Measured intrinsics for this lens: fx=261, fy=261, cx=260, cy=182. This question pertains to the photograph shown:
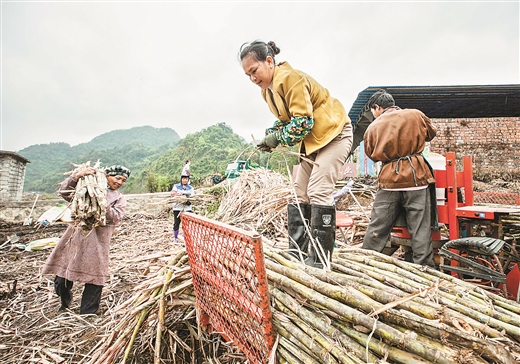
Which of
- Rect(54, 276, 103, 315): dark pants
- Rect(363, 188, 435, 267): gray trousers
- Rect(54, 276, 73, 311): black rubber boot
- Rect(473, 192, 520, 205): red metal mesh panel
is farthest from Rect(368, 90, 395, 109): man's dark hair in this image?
Rect(473, 192, 520, 205): red metal mesh panel

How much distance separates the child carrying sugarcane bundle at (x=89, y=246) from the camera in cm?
265

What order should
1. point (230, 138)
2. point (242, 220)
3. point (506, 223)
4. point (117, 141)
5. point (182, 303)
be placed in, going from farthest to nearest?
1. point (117, 141)
2. point (230, 138)
3. point (242, 220)
4. point (506, 223)
5. point (182, 303)

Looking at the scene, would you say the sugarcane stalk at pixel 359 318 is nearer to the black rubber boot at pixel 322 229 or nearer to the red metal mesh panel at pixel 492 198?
the black rubber boot at pixel 322 229

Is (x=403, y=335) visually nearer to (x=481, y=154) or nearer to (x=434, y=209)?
(x=434, y=209)

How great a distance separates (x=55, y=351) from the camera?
2.27 meters

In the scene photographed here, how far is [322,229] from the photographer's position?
186 cm

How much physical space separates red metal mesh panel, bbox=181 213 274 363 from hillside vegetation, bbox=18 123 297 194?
6.76 metres

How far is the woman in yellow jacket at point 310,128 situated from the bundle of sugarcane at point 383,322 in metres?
0.55

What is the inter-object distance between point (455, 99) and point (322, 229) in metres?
11.2

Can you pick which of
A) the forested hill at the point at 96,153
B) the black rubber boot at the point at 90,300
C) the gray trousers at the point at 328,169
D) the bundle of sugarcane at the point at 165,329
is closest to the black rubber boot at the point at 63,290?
the black rubber boot at the point at 90,300

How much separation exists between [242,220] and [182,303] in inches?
96.0

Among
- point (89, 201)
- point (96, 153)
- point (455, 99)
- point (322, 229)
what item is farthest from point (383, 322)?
point (96, 153)

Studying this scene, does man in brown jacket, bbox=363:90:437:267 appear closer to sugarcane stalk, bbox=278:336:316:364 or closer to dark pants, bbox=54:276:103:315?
sugarcane stalk, bbox=278:336:316:364

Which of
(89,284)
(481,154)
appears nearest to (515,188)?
(481,154)
